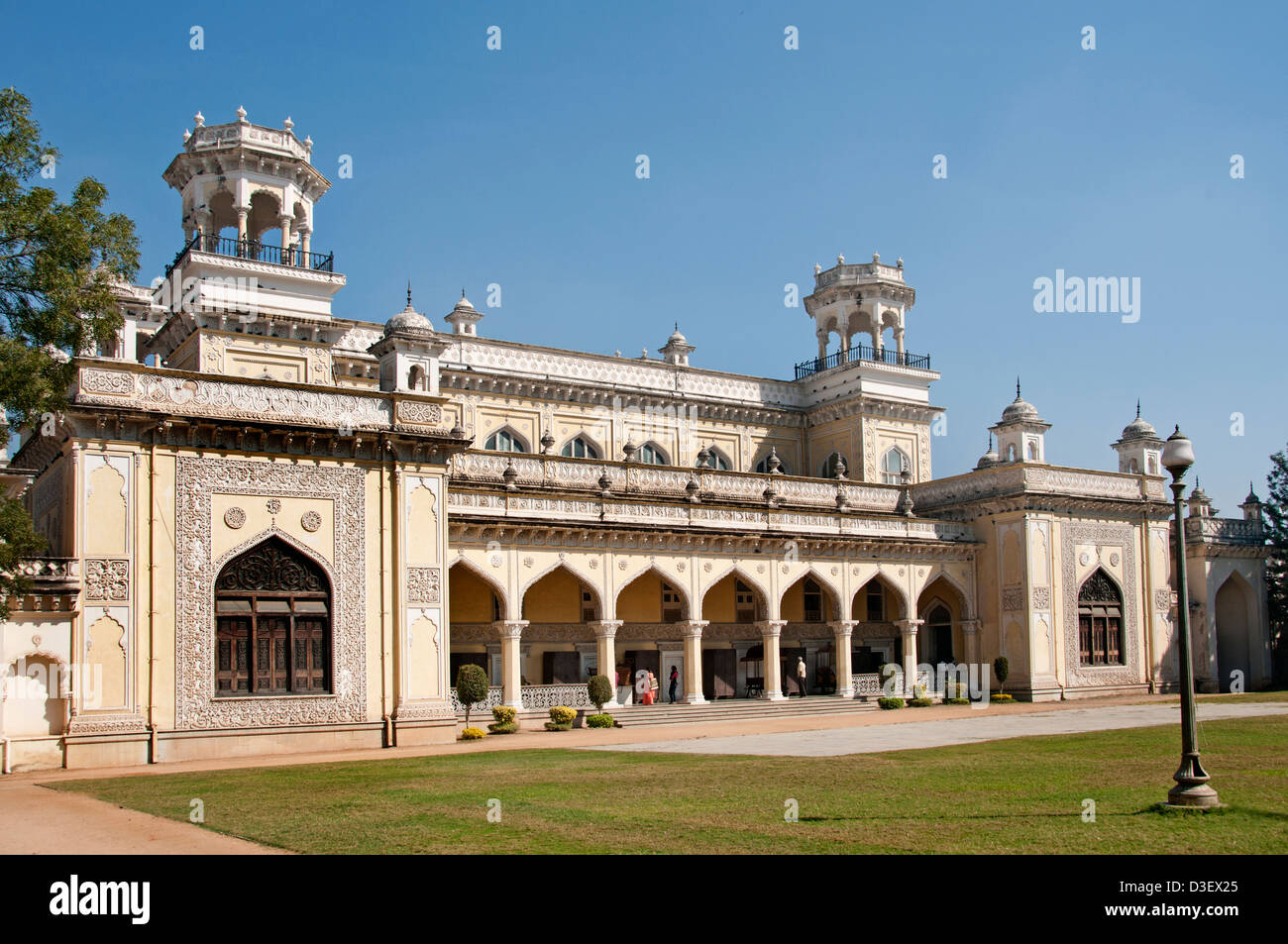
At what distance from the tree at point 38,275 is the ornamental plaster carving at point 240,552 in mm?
4960

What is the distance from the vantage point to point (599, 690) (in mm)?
31000

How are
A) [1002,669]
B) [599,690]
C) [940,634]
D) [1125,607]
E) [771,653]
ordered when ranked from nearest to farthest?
[599,690] < [771,653] < [1002,669] < [1125,607] < [940,634]

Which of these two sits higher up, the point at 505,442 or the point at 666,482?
the point at 505,442

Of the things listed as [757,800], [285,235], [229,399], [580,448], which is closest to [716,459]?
[580,448]

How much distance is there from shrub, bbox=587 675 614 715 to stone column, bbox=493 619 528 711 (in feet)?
6.41

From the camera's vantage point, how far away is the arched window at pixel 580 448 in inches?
1587

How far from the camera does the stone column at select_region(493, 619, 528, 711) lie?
1223 inches

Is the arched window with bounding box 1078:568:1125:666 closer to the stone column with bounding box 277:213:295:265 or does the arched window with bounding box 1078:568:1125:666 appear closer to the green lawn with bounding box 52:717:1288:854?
the green lawn with bounding box 52:717:1288:854

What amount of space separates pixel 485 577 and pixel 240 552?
760cm

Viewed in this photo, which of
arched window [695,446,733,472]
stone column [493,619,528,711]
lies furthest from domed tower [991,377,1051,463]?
stone column [493,619,528,711]

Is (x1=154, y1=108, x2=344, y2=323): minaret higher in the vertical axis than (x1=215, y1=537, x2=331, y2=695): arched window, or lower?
higher

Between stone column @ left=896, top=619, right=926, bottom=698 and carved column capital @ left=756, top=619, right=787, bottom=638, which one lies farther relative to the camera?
stone column @ left=896, top=619, right=926, bottom=698

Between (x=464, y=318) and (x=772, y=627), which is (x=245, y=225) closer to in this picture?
(x=464, y=318)
